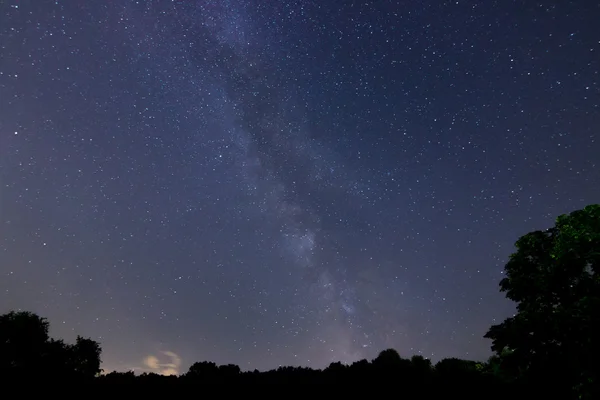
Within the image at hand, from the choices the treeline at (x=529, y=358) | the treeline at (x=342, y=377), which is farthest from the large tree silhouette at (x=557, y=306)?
the treeline at (x=342, y=377)

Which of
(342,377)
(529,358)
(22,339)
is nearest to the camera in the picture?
(342,377)

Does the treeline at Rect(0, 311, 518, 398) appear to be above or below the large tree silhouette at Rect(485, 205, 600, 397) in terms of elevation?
below

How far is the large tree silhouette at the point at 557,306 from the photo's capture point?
15026 millimetres

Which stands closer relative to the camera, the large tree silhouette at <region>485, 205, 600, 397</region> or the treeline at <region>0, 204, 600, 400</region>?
the treeline at <region>0, 204, 600, 400</region>

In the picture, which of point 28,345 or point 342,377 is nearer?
point 342,377

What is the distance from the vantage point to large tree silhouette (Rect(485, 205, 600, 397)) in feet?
49.3

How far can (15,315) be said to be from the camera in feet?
128

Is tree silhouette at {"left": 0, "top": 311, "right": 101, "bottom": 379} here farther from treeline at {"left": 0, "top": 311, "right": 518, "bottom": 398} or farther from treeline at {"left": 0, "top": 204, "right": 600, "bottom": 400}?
treeline at {"left": 0, "top": 311, "right": 518, "bottom": 398}

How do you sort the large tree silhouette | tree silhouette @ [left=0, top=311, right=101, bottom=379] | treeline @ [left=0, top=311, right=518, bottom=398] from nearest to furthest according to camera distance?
treeline @ [left=0, top=311, right=518, bottom=398]
the large tree silhouette
tree silhouette @ [left=0, top=311, right=101, bottom=379]

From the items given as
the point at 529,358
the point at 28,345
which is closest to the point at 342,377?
the point at 529,358

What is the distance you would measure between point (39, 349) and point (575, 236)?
160 feet

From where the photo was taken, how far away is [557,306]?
17.1 meters

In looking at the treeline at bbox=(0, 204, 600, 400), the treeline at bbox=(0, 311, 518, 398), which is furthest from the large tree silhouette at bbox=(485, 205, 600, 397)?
the treeline at bbox=(0, 311, 518, 398)

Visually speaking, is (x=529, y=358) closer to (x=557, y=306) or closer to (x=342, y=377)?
(x=557, y=306)
